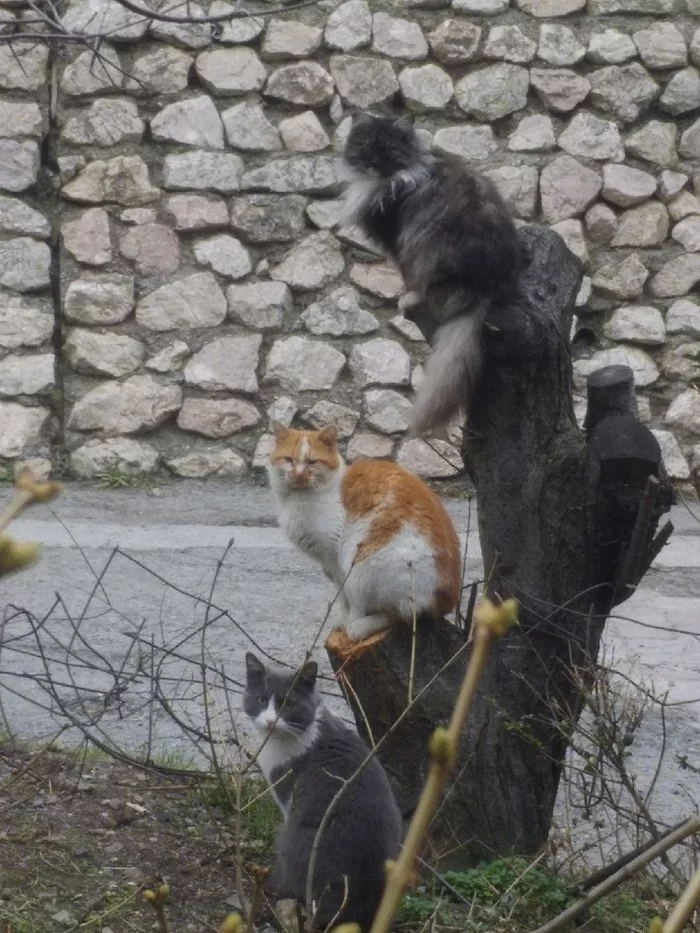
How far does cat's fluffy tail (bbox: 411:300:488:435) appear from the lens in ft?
11.4

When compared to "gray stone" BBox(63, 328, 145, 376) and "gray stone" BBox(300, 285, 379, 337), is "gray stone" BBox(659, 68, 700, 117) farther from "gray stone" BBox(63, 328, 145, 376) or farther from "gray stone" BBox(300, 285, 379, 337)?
"gray stone" BBox(63, 328, 145, 376)

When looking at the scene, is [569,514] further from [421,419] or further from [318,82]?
[318,82]

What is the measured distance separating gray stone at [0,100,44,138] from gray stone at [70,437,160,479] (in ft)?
5.80

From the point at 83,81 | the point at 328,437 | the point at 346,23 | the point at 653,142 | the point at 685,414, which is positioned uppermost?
the point at 346,23

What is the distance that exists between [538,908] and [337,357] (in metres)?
4.25

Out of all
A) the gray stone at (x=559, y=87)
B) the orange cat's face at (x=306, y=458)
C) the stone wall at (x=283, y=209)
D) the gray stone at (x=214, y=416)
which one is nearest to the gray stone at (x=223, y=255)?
the stone wall at (x=283, y=209)

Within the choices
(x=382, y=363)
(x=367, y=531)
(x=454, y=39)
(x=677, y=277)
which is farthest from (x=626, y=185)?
(x=367, y=531)

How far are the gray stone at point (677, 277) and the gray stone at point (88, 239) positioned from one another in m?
3.21

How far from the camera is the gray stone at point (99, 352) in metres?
6.93

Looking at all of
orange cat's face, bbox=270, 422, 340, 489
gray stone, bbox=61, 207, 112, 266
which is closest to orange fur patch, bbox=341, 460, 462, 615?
orange cat's face, bbox=270, 422, 340, 489

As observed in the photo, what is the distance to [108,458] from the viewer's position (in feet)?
22.7

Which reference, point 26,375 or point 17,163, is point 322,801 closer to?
point 26,375

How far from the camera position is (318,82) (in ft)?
23.1

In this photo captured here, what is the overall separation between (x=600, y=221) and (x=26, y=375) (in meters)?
3.43
